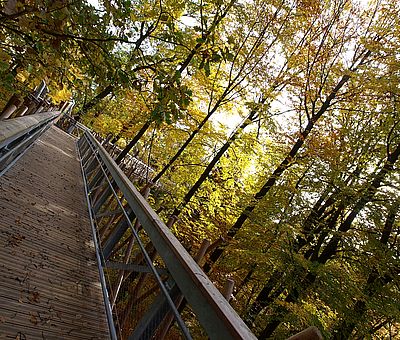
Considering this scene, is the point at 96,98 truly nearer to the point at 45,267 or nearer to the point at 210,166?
the point at 45,267

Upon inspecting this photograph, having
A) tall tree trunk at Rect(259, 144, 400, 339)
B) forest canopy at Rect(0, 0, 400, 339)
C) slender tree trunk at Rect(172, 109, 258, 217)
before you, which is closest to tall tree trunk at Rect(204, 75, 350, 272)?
forest canopy at Rect(0, 0, 400, 339)

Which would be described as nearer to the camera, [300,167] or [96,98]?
[96,98]

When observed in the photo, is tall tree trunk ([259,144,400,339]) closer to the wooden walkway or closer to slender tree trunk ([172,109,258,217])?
slender tree trunk ([172,109,258,217])

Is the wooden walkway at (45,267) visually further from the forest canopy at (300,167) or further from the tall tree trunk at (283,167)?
the tall tree trunk at (283,167)

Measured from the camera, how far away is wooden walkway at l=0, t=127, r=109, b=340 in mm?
2488

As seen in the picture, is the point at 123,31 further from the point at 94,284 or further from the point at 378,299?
the point at 378,299

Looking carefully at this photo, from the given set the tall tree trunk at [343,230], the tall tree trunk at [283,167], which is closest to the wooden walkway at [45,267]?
the tall tree trunk at [283,167]

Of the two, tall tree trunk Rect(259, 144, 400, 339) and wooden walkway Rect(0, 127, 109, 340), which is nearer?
wooden walkway Rect(0, 127, 109, 340)

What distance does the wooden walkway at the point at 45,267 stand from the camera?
2.49m

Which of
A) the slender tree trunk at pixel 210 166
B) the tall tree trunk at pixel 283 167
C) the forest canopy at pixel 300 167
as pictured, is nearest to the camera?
the forest canopy at pixel 300 167

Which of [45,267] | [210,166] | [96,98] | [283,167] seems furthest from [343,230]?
[45,267]

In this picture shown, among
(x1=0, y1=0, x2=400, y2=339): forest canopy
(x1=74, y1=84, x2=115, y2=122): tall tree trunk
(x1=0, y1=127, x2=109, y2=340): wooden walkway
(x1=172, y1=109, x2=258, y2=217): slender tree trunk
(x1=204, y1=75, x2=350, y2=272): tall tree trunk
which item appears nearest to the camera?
(x1=0, y1=127, x2=109, y2=340): wooden walkway

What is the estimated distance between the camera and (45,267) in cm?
333

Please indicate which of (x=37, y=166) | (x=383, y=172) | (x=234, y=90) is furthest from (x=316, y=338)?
(x=234, y=90)
